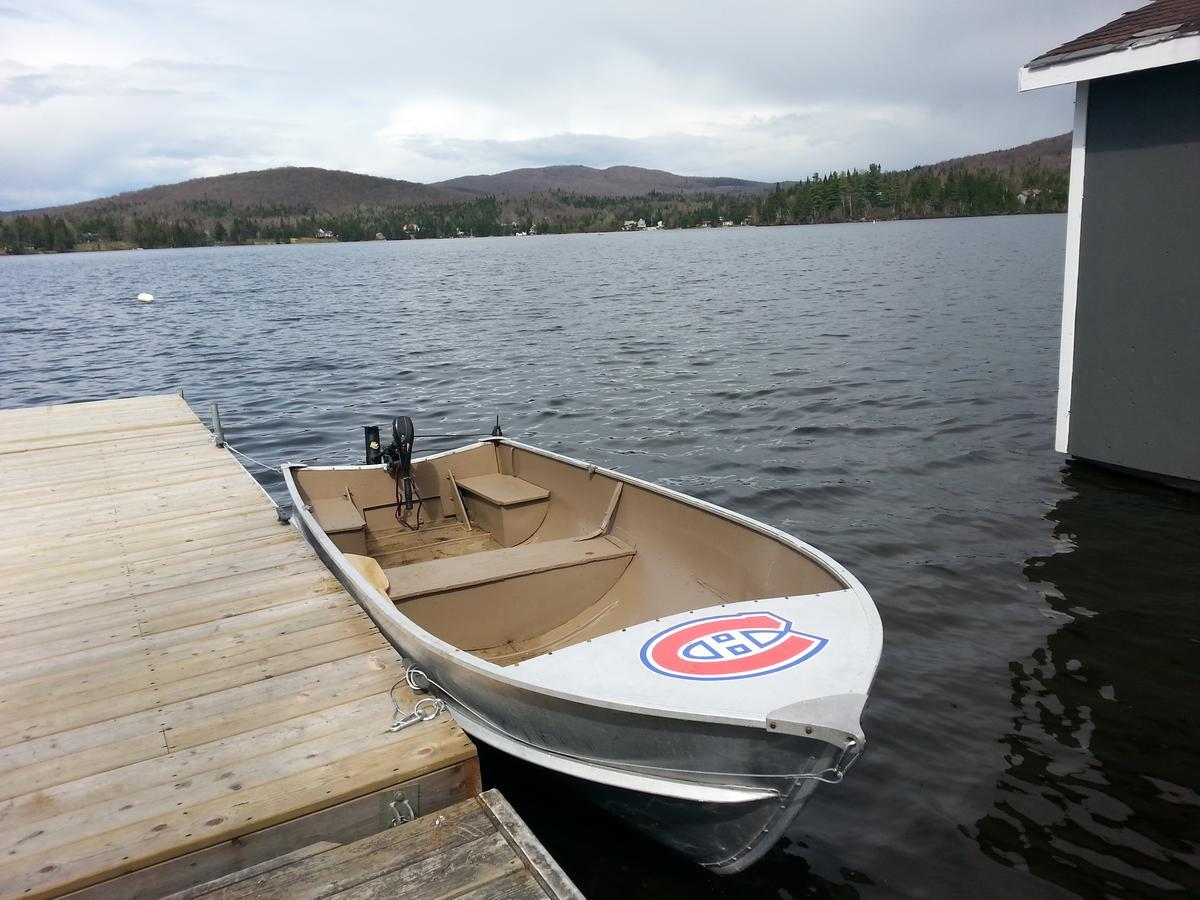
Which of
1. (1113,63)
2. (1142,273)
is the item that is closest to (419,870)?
(1142,273)

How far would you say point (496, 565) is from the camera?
6.16 meters

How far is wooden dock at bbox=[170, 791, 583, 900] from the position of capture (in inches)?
112

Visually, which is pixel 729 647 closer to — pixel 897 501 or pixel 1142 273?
pixel 897 501

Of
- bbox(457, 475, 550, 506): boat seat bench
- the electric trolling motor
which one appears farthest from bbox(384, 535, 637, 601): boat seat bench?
the electric trolling motor

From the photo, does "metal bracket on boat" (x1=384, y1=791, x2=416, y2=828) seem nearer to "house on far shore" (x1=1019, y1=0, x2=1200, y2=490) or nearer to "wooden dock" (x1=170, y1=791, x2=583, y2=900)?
"wooden dock" (x1=170, y1=791, x2=583, y2=900)

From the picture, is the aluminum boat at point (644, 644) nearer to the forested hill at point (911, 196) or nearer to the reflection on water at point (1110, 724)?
the reflection on water at point (1110, 724)

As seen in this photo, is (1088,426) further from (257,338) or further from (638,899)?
(257,338)

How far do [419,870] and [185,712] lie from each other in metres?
1.98

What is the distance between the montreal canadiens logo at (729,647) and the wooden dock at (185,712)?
107cm

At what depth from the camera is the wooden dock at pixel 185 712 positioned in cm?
330

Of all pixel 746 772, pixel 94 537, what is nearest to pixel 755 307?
pixel 94 537

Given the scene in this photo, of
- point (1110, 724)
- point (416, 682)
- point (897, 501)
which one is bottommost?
point (1110, 724)

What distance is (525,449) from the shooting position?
27.6 ft

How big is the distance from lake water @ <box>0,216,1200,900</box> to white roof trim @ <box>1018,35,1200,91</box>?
4588 mm
